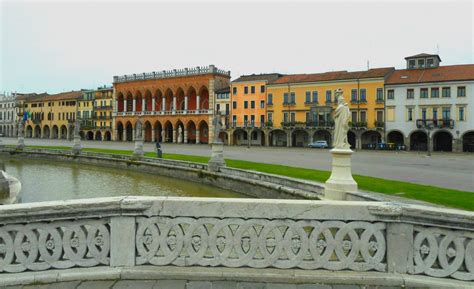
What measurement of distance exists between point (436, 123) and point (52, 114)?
7996cm

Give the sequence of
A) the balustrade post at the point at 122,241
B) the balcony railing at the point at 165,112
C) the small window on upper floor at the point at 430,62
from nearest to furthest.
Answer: the balustrade post at the point at 122,241 < the small window on upper floor at the point at 430,62 < the balcony railing at the point at 165,112

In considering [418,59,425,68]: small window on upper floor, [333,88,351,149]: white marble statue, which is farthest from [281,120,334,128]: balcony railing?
[333,88,351,149]: white marble statue

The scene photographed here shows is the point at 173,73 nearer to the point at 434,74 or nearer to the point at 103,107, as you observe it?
the point at 103,107

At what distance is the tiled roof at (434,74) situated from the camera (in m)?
45.6

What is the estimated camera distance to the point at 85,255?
3.87 m

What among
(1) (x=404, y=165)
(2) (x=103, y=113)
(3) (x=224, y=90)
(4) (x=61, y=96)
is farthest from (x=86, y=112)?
(1) (x=404, y=165)

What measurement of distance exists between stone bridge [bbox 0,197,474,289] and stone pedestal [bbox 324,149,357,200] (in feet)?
17.2

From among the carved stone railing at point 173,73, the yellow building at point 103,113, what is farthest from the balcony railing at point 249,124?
the yellow building at point 103,113

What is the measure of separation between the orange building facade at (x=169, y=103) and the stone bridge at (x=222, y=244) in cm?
5806

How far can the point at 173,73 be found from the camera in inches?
2704

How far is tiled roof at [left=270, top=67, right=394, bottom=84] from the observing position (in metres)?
A: 51.6

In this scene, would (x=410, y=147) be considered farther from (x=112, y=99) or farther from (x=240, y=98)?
(x=112, y=99)

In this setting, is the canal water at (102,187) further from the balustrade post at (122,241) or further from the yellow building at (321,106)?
the yellow building at (321,106)

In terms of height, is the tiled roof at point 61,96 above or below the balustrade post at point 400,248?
above
